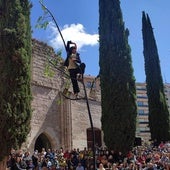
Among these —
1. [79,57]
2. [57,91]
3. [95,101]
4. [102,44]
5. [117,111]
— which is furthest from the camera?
[95,101]

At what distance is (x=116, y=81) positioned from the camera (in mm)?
15906

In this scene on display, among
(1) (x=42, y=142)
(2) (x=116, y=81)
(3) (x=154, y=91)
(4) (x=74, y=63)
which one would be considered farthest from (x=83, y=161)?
(3) (x=154, y=91)

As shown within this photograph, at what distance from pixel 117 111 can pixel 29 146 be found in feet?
14.2

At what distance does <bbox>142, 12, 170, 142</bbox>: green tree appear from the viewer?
2014 cm

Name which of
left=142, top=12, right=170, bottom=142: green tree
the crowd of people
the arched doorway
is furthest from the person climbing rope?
left=142, top=12, right=170, bottom=142: green tree

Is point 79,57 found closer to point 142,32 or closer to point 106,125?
point 106,125

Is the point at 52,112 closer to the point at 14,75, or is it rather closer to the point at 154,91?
the point at 154,91

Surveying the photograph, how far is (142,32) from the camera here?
22766mm

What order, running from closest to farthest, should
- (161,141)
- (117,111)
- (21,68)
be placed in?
(21,68) → (117,111) → (161,141)

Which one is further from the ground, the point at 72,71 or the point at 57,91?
the point at 57,91

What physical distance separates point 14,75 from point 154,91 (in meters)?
12.0

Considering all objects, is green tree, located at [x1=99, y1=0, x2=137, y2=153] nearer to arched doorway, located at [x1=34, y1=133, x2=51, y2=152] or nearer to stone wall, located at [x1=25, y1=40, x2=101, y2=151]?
stone wall, located at [x1=25, y1=40, x2=101, y2=151]

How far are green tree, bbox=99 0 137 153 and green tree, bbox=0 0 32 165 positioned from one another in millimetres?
5339

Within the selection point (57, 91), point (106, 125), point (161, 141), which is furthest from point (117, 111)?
point (161, 141)
